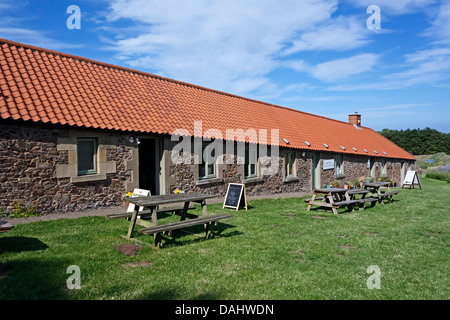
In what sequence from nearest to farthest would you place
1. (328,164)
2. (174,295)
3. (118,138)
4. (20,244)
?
(174,295), (20,244), (118,138), (328,164)

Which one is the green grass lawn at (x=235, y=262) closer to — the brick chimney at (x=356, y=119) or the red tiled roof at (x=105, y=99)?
the red tiled roof at (x=105, y=99)

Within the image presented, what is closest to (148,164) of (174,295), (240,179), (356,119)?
(240,179)

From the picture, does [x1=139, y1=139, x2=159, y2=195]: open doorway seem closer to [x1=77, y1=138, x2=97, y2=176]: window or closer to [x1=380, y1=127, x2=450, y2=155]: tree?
[x1=77, y1=138, x2=97, y2=176]: window

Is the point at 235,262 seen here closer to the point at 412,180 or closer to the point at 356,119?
the point at 412,180

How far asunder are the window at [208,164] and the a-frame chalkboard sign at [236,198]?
6.74 ft

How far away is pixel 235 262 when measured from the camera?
574cm

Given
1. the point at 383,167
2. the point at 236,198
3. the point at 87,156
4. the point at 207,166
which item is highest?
the point at 87,156

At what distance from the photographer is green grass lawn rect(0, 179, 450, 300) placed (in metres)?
4.52

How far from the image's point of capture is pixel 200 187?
44.0 ft

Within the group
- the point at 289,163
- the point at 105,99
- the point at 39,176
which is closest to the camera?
the point at 39,176

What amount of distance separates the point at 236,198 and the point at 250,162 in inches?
183

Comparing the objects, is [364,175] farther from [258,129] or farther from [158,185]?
[158,185]

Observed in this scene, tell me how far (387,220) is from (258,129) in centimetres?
862
